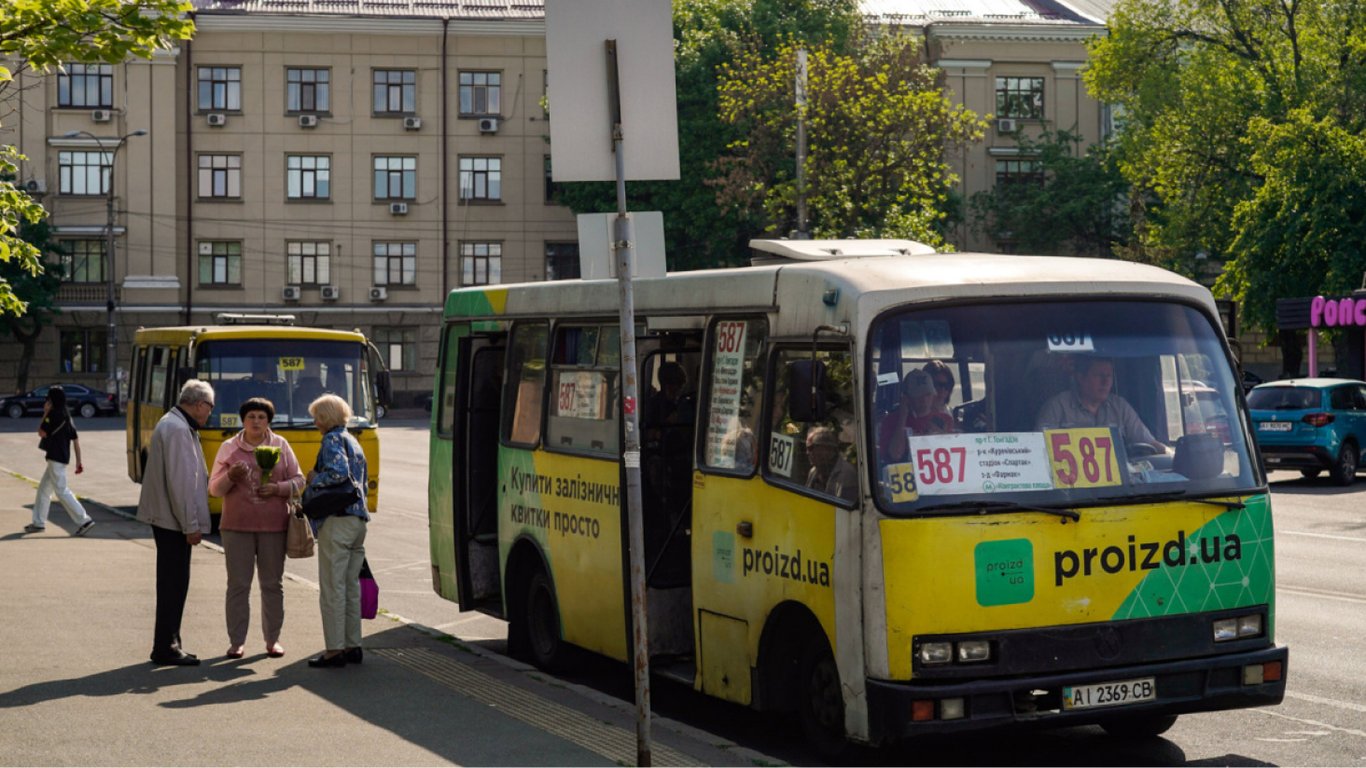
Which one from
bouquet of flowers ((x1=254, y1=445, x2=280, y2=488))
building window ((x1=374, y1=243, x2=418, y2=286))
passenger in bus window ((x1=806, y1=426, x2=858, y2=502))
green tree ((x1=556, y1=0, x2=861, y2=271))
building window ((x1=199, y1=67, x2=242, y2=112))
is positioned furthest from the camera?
building window ((x1=374, y1=243, x2=418, y2=286))

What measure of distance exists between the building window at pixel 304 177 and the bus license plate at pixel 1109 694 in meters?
62.5

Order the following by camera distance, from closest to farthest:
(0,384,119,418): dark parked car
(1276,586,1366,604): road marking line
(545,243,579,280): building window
Answer: (1276,586,1366,604): road marking line → (0,384,119,418): dark parked car → (545,243,579,280): building window

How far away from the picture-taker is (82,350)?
2665 inches

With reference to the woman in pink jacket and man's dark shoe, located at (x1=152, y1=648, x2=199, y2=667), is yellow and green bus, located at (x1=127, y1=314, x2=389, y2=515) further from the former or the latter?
man's dark shoe, located at (x1=152, y1=648, x2=199, y2=667)

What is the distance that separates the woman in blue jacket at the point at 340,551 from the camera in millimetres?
11094

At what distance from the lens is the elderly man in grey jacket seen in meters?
11.1

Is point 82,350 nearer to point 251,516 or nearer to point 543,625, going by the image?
point 251,516

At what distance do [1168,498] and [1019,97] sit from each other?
63374 mm

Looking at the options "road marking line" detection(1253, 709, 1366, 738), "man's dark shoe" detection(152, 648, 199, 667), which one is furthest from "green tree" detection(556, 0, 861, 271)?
"road marking line" detection(1253, 709, 1366, 738)

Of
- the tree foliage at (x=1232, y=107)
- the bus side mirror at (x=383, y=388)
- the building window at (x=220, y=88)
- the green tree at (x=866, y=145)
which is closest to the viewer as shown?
the bus side mirror at (x=383, y=388)

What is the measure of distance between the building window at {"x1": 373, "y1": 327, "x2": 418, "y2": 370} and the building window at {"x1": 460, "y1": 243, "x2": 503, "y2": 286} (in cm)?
291

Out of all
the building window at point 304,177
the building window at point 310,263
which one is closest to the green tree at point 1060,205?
the building window at point 310,263

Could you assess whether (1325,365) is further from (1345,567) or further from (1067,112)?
(1345,567)

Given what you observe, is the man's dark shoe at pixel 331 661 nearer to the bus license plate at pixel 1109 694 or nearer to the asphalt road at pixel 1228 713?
the asphalt road at pixel 1228 713
